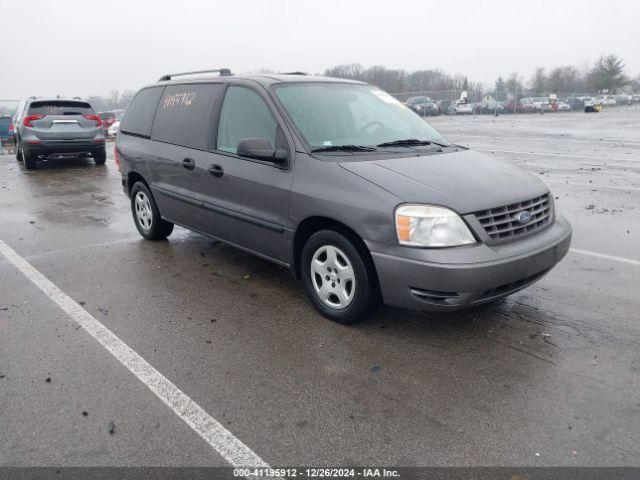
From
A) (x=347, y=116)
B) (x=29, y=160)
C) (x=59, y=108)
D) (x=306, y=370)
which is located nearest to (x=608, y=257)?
(x=347, y=116)

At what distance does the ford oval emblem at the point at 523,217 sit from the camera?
142 inches

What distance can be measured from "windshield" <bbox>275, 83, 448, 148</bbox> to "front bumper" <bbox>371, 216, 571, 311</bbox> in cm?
123

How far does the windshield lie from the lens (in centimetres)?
425

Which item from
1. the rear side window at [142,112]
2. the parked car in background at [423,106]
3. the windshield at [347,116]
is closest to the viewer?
the windshield at [347,116]

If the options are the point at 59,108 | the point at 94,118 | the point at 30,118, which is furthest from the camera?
the point at 94,118

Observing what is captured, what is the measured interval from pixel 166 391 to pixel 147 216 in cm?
350

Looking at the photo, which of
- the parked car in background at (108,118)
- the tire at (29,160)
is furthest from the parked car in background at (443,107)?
the tire at (29,160)

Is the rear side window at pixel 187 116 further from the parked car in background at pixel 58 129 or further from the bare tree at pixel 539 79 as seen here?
the bare tree at pixel 539 79

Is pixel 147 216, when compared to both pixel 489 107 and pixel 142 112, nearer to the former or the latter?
pixel 142 112

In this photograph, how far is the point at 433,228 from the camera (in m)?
3.36

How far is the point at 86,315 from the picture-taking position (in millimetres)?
4195

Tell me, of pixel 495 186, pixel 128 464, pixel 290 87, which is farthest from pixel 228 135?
pixel 128 464

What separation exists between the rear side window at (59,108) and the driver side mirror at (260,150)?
10.7 m

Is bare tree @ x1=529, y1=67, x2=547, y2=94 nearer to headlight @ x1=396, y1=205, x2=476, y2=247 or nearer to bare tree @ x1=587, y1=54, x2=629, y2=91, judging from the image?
bare tree @ x1=587, y1=54, x2=629, y2=91
